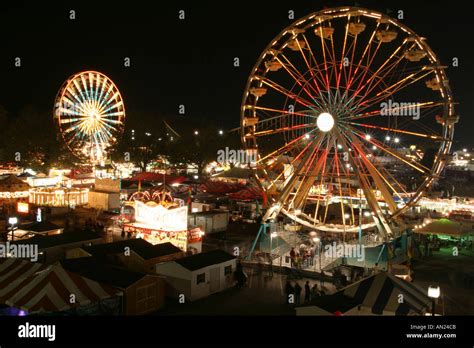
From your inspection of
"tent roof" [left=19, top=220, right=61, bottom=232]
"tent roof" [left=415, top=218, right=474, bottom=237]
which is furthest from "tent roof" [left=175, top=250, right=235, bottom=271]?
"tent roof" [left=415, top=218, right=474, bottom=237]

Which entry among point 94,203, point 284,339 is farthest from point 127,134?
point 284,339

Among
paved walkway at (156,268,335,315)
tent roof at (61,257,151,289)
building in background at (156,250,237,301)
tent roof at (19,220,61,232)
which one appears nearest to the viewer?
tent roof at (61,257,151,289)

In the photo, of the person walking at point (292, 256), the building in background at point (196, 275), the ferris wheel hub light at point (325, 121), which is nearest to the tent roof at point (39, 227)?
the building in background at point (196, 275)

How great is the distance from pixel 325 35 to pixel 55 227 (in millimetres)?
14248

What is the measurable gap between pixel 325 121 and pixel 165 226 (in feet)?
26.5

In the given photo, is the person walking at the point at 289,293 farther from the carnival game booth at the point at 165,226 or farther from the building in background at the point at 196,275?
the carnival game booth at the point at 165,226

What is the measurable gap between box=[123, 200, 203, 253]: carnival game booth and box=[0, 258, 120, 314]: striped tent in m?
7.30

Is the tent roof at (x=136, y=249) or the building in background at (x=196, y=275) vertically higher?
the tent roof at (x=136, y=249)

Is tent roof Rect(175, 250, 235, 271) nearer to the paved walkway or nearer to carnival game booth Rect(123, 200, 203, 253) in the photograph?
the paved walkway

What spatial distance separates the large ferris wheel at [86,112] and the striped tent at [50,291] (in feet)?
91.5

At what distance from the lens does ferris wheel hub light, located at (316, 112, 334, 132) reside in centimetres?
1788

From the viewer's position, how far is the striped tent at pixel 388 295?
34.2 ft

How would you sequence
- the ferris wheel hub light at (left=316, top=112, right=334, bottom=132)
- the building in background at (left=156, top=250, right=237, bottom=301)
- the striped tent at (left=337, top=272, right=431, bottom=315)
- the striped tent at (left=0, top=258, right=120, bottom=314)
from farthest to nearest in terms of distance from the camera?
the ferris wheel hub light at (left=316, top=112, right=334, bottom=132) < the building in background at (left=156, top=250, right=237, bottom=301) < the striped tent at (left=0, top=258, right=120, bottom=314) < the striped tent at (left=337, top=272, right=431, bottom=315)

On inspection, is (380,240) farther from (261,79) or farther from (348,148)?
(261,79)
